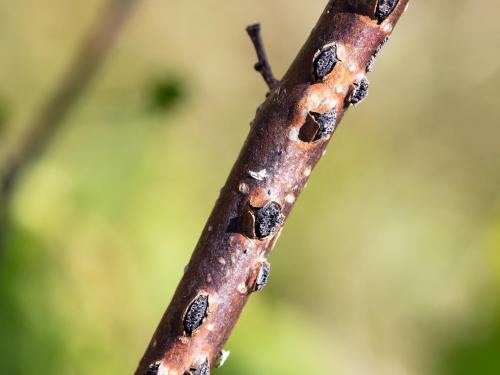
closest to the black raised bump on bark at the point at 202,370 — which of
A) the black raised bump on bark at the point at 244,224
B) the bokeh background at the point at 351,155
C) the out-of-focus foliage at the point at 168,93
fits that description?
the black raised bump on bark at the point at 244,224

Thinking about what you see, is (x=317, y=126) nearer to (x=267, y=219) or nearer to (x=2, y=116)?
(x=267, y=219)

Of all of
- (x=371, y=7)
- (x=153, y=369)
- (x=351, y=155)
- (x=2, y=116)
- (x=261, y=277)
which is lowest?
(x=153, y=369)

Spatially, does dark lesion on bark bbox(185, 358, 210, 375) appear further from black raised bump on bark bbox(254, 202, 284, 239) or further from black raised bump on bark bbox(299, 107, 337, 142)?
black raised bump on bark bbox(299, 107, 337, 142)

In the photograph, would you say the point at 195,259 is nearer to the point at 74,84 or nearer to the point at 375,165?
the point at 74,84

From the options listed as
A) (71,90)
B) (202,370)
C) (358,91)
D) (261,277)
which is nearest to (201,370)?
(202,370)

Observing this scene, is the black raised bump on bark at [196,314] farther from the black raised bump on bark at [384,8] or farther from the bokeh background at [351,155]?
the bokeh background at [351,155]

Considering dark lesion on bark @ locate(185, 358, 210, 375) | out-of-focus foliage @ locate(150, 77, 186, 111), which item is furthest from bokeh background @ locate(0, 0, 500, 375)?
dark lesion on bark @ locate(185, 358, 210, 375)
